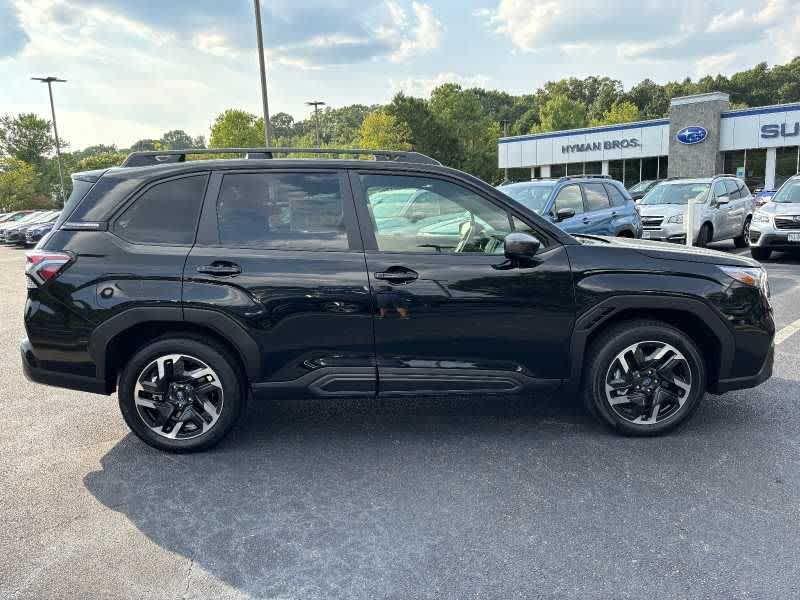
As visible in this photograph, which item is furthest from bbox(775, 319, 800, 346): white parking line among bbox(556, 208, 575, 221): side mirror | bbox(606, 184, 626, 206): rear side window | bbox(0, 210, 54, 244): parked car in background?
bbox(0, 210, 54, 244): parked car in background

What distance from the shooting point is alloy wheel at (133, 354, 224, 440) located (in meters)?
3.93

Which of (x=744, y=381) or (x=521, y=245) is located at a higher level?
(x=521, y=245)

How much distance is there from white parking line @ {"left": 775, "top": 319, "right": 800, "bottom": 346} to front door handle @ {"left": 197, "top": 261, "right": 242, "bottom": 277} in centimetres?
528

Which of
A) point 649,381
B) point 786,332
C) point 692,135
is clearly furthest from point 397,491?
point 692,135

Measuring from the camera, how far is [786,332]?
6672 mm

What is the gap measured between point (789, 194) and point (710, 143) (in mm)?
23369

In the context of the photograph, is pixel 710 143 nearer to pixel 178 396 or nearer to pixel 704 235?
pixel 704 235

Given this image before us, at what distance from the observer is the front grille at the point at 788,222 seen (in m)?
11.1

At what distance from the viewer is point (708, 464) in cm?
374

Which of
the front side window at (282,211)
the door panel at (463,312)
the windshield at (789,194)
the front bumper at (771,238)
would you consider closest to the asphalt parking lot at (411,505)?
the door panel at (463,312)

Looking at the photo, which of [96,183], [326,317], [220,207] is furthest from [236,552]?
[96,183]

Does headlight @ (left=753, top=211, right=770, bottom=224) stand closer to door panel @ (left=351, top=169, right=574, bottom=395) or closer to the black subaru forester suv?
the black subaru forester suv

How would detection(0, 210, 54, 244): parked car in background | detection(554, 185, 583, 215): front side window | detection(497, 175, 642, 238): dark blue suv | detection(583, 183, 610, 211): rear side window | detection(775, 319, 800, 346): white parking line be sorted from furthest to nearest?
detection(0, 210, 54, 244): parked car in background, detection(583, 183, 610, 211): rear side window, detection(554, 185, 583, 215): front side window, detection(497, 175, 642, 238): dark blue suv, detection(775, 319, 800, 346): white parking line

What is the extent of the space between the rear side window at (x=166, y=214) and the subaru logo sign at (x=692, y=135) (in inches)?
1349
